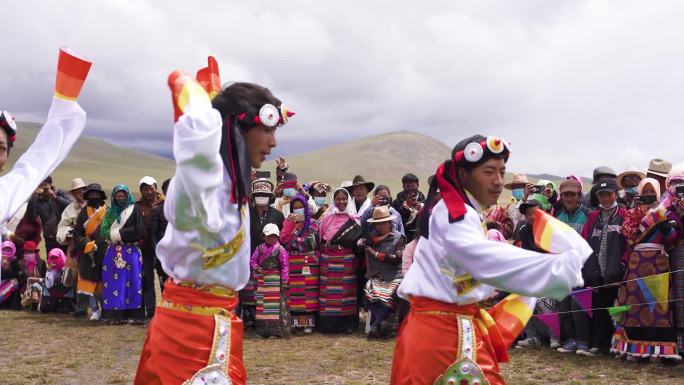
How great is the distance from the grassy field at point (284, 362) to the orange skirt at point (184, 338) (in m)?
4.33

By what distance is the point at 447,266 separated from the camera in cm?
368

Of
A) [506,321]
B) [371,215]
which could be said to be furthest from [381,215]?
[506,321]

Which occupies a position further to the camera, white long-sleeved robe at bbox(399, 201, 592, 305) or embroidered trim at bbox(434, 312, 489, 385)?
embroidered trim at bbox(434, 312, 489, 385)

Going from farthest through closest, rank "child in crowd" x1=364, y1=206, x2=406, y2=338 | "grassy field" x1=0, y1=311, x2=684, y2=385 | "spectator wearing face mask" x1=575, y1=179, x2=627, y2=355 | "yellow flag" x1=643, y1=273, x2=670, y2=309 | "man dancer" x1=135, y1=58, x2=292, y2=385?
"child in crowd" x1=364, y1=206, x2=406, y2=338, "spectator wearing face mask" x1=575, y1=179, x2=627, y2=355, "yellow flag" x1=643, y1=273, x2=670, y2=309, "grassy field" x1=0, y1=311, x2=684, y2=385, "man dancer" x1=135, y1=58, x2=292, y2=385

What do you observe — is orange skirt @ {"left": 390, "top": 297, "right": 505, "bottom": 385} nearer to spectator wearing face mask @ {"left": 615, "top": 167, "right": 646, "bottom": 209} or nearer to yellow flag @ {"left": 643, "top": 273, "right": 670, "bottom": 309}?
yellow flag @ {"left": 643, "top": 273, "right": 670, "bottom": 309}

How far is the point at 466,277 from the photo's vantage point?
3.69m

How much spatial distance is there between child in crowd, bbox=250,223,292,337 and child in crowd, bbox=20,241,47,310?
487 cm

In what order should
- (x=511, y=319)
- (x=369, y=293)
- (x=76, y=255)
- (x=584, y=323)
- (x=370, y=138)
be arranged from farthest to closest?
(x=370, y=138)
(x=76, y=255)
(x=369, y=293)
(x=584, y=323)
(x=511, y=319)

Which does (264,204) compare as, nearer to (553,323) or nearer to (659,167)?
(553,323)

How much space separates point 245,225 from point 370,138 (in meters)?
178

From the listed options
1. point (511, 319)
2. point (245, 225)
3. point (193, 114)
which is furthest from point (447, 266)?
point (193, 114)

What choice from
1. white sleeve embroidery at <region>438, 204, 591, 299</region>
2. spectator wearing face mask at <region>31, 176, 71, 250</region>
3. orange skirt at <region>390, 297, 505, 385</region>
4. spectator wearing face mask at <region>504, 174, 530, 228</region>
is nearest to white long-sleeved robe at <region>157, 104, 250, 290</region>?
orange skirt at <region>390, 297, 505, 385</region>

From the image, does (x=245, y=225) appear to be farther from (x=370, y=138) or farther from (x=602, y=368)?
(x=370, y=138)

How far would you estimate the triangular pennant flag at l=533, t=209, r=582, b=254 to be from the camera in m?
3.55
